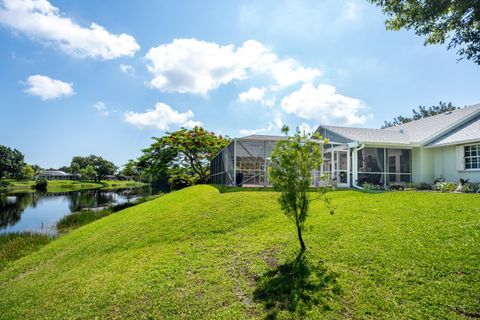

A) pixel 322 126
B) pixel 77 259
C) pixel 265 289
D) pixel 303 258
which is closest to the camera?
pixel 265 289

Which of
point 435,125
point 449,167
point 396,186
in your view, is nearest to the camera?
point 449,167

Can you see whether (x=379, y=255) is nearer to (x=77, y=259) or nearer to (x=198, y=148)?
(x=77, y=259)

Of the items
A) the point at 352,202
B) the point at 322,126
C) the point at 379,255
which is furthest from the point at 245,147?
the point at 379,255

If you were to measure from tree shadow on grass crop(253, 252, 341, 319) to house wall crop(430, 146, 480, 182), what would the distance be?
1240 cm

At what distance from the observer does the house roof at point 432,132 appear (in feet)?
45.0

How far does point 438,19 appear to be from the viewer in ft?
17.4

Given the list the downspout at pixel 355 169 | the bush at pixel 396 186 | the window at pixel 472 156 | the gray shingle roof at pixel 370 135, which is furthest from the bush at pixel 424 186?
the downspout at pixel 355 169

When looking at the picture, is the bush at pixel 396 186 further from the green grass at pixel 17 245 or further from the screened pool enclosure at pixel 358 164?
the green grass at pixel 17 245

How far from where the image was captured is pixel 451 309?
11.2 feet

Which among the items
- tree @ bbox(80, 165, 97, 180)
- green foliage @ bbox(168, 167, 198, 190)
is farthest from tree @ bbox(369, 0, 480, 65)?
tree @ bbox(80, 165, 97, 180)

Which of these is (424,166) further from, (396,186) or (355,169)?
(355,169)

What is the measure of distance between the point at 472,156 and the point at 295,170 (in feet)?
41.6

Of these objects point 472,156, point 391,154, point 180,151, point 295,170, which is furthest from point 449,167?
point 180,151

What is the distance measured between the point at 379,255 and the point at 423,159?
12892 millimetres
